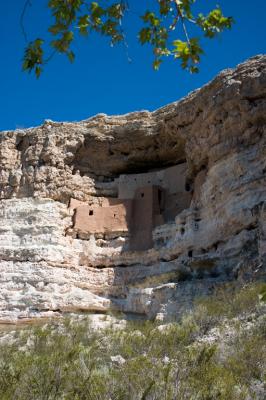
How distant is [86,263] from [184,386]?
41.4ft

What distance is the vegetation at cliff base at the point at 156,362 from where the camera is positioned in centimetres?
844

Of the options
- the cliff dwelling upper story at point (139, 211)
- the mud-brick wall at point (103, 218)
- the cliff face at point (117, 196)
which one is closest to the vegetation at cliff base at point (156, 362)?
the cliff face at point (117, 196)

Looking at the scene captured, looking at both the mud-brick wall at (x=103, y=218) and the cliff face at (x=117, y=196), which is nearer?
the cliff face at (x=117, y=196)

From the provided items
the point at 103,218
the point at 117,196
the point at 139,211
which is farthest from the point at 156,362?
the point at 117,196

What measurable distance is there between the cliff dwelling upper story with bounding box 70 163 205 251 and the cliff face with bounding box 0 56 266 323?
21 cm

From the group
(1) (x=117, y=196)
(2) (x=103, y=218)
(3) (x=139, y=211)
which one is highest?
(1) (x=117, y=196)

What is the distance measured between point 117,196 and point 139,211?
74.4 inches

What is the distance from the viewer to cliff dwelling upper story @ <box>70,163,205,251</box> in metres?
21.1

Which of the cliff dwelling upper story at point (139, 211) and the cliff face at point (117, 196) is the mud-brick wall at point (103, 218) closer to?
the cliff dwelling upper story at point (139, 211)

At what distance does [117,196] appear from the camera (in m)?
23.1

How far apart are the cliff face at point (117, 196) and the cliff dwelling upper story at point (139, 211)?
21cm

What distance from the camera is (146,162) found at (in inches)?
947

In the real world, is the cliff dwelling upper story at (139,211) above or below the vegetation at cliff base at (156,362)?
above

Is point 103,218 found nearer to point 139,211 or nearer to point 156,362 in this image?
point 139,211
